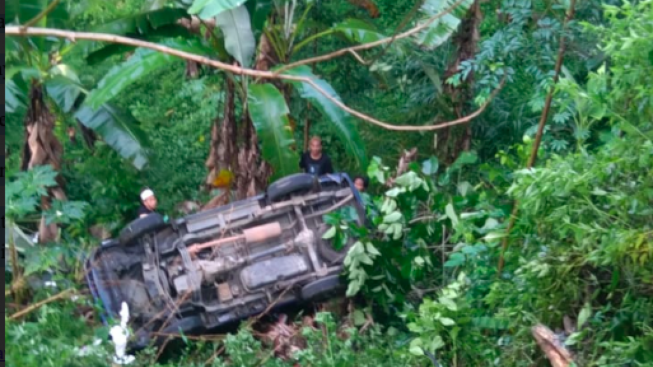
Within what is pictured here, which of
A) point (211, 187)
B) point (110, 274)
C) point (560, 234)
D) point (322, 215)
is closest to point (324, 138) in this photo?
point (211, 187)

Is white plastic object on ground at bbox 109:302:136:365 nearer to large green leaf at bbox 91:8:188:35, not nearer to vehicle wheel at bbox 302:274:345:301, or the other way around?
vehicle wheel at bbox 302:274:345:301

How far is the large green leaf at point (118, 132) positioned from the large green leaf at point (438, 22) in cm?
268

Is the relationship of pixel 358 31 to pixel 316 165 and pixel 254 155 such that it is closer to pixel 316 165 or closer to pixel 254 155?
pixel 316 165

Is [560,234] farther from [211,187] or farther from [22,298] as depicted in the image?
[211,187]

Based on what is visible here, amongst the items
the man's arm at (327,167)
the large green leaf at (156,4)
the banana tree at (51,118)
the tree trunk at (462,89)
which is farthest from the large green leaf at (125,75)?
the tree trunk at (462,89)

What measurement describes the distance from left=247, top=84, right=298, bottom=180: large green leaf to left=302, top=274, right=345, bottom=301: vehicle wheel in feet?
4.44

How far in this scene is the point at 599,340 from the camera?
12.3 ft

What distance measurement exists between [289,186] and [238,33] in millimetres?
1619

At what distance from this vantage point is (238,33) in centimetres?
743

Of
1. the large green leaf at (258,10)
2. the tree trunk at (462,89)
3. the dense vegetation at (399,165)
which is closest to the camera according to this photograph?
the dense vegetation at (399,165)

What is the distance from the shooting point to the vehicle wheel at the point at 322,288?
610cm

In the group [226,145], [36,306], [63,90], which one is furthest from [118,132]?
[36,306]

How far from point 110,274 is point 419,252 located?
2245mm

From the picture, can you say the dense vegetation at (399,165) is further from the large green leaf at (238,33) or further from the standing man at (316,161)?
the standing man at (316,161)
